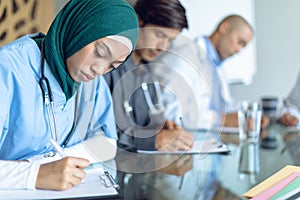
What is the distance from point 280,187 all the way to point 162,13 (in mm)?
680

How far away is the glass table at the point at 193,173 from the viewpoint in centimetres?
71

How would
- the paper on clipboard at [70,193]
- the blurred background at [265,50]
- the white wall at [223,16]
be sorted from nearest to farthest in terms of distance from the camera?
the paper on clipboard at [70,193]
the white wall at [223,16]
the blurred background at [265,50]

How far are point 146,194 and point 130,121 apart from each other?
460mm

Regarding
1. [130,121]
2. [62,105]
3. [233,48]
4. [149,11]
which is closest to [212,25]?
[233,48]

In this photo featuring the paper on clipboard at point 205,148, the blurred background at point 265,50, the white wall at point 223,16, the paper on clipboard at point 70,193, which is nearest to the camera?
the paper on clipboard at point 70,193

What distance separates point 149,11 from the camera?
1200mm

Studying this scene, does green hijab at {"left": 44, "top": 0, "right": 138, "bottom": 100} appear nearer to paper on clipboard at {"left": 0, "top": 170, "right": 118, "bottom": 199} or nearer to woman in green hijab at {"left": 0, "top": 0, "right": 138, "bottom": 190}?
woman in green hijab at {"left": 0, "top": 0, "right": 138, "bottom": 190}

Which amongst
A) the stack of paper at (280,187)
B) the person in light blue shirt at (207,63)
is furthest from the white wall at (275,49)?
the stack of paper at (280,187)

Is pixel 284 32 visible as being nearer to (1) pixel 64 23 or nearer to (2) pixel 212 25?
(2) pixel 212 25

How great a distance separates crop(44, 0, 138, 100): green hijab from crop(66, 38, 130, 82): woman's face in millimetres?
12

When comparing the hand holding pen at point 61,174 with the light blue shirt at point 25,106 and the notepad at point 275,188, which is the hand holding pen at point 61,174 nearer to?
the light blue shirt at point 25,106

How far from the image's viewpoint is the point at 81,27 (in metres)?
0.72

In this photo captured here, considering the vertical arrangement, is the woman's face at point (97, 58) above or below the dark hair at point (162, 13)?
above

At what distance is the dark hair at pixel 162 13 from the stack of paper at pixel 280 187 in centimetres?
57
